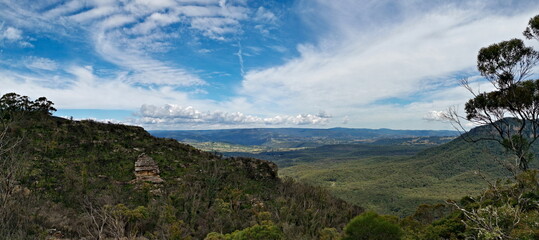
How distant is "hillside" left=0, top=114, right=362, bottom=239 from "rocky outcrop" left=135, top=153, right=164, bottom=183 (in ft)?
0.49

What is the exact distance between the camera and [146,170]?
41156 millimetres

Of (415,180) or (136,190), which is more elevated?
(136,190)

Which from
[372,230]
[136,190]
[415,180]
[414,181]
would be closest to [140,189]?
[136,190]

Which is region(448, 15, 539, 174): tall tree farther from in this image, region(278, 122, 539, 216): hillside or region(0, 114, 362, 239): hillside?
region(278, 122, 539, 216): hillside

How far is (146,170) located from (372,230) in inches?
1318

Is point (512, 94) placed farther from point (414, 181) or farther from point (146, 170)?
point (414, 181)

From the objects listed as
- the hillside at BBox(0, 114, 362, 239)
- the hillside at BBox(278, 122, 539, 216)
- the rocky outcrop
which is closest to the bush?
the hillside at BBox(0, 114, 362, 239)

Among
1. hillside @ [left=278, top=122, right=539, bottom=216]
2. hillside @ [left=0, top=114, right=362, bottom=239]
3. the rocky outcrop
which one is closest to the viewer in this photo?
hillside @ [left=0, top=114, right=362, bottom=239]

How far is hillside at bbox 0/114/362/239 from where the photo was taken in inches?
1069

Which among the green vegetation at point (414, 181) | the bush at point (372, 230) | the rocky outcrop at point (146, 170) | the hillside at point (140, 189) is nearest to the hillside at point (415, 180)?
the green vegetation at point (414, 181)

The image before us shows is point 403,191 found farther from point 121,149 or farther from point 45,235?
point 45,235

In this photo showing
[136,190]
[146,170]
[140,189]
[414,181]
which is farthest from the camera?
[414,181]

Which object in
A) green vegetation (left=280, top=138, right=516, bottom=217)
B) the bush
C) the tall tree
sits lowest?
green vegetation (left=280, top=138, right=516, bottom=217)

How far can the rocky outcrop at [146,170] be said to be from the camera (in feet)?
132
